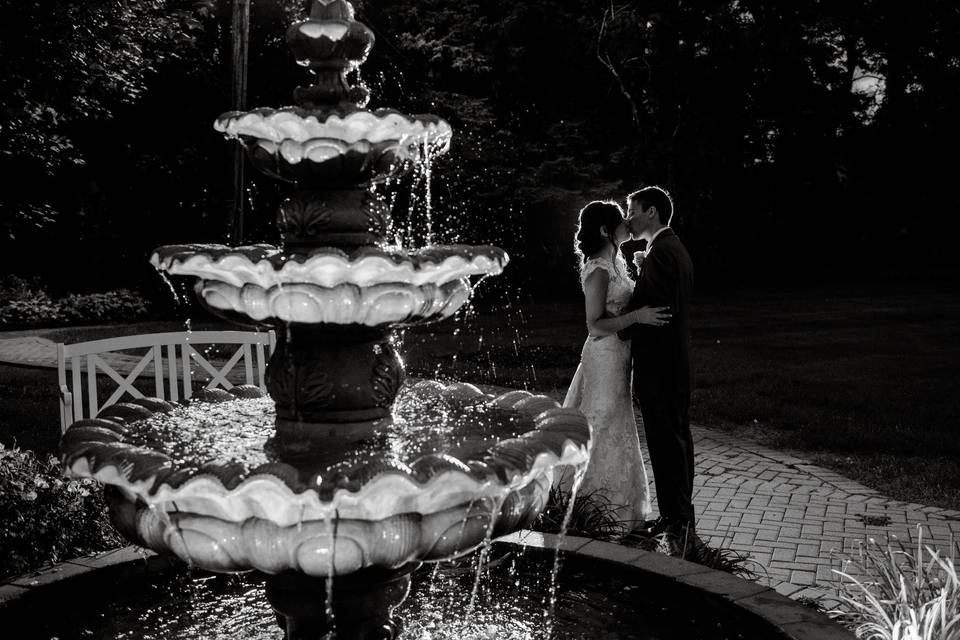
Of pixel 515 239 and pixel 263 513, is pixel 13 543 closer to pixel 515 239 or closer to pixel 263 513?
pixel 263 513

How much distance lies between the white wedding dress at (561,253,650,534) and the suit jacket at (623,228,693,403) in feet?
1.09

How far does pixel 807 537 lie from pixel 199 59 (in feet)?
67.6

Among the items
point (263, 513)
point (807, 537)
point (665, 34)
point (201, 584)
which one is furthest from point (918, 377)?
point (665, 34)

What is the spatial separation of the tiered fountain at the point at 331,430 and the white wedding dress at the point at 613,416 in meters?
2.77

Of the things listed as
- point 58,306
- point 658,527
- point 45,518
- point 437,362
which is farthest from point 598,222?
point 58,306

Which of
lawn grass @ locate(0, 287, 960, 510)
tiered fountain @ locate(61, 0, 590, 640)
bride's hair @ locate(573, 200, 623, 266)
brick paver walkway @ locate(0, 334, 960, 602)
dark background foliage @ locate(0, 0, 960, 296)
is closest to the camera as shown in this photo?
tiered fountain @ locate(61, 0, 590, 640)

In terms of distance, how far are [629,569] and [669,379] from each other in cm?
181

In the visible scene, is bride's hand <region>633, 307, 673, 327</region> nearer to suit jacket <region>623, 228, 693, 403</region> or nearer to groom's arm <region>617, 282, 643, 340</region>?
suit jacket <region>623, 228, 693, 403</region>

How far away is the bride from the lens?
5996mm

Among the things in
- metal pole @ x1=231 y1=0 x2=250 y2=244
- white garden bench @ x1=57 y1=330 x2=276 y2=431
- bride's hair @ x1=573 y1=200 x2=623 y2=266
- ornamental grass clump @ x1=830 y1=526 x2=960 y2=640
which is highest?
metal pole @ x1=231 y1=0 x2=250 y2=244

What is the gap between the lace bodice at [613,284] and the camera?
6.04 metres

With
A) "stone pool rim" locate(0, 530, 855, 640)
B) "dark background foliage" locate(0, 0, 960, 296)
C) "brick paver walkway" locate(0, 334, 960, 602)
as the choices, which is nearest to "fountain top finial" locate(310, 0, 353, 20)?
"stone pool rim" locate(0, 530, 855, 640)

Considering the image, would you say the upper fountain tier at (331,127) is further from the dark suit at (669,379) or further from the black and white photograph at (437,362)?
the dark suit at (669,379)

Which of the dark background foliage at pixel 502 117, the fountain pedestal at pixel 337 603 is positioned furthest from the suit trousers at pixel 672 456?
the dark background foliage at pixel 502 117
